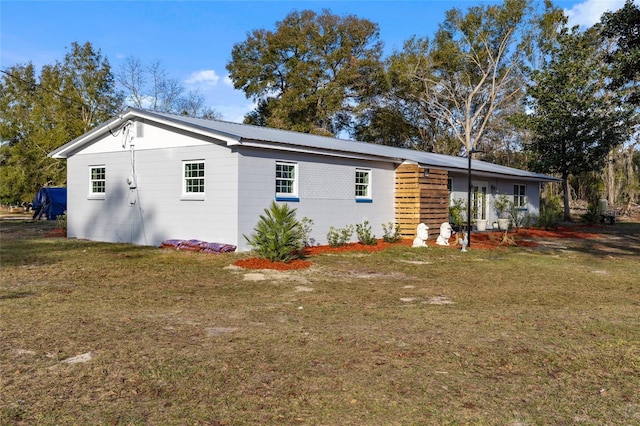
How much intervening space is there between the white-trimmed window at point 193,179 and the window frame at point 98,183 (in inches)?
156

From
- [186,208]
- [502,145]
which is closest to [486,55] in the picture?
[502,145]

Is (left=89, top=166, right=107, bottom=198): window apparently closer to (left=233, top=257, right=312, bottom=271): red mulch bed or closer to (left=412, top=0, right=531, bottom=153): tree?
(left=233, top=257, right=312, bottom=271): red mulch bed

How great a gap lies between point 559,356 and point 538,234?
18.1 m

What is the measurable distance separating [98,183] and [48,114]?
29226mm

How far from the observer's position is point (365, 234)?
52.6ft

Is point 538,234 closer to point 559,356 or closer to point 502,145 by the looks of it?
point 559,356

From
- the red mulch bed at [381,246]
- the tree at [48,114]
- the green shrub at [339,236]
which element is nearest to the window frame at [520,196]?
the red mulch bed at [381,246]

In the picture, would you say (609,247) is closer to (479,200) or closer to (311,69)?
(479,200)

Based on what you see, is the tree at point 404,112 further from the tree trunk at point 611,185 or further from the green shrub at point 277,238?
the green shrub at point 277,238

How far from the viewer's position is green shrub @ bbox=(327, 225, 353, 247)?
15.2 m

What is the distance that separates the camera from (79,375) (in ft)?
13.7

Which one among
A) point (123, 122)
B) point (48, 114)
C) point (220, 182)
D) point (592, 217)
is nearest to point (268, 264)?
point (220, 182)

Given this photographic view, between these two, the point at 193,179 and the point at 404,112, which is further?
the point at 404,112

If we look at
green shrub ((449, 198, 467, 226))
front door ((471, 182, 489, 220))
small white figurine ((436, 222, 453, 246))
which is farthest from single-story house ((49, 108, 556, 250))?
front door ((471, 182, 489, 220))
